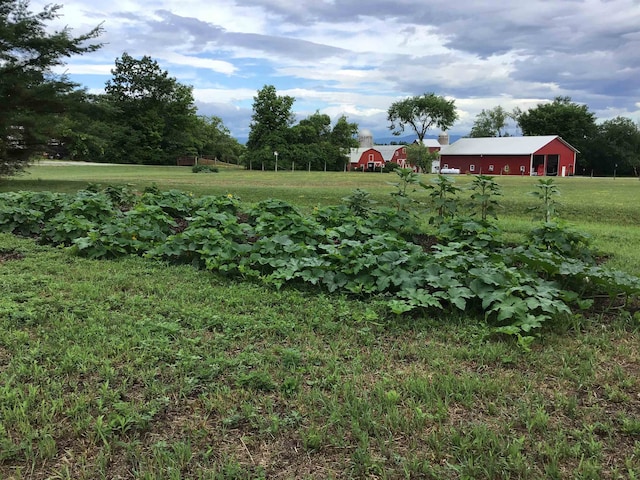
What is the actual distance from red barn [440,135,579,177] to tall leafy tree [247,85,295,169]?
17.9 meters

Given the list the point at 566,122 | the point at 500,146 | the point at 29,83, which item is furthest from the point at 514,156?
the point at 29,83

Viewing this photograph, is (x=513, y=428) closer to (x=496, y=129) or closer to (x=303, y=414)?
(x=303, y=414)

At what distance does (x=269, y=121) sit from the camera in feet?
187

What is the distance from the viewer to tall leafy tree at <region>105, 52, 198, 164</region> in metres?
54.2

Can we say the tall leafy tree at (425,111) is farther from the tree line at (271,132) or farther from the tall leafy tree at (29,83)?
the tall leafy tree at (29,83)

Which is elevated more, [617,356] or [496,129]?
[496,129]

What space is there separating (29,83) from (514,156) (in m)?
47.2

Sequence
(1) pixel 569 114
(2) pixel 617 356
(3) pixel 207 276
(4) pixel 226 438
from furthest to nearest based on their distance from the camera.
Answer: (1) pixel 569 114 → (3) pixel 207 276 → (2) pixel 617 356 → (4) pixel 226 438

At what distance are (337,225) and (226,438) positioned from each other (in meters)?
3.88

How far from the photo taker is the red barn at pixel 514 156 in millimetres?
51281

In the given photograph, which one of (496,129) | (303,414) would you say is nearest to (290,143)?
(496,129)

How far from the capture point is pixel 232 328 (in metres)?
3.54

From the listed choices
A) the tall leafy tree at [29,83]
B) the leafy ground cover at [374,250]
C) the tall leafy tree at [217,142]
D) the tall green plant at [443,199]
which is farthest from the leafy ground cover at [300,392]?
the tall leafy tree at [217,142]

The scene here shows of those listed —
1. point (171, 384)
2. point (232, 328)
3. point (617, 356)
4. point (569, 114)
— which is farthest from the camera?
point (569, 114)
